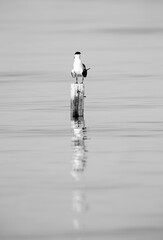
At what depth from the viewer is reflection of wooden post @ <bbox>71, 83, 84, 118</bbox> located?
27797 millimetres

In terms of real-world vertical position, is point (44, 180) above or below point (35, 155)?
below

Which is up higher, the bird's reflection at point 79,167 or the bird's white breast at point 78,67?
the bird's white breast at point 78,67

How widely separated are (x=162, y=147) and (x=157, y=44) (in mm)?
89989

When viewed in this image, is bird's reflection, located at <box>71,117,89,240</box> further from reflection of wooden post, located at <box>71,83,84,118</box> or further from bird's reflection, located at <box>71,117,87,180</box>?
reflection of wooden post, located at <box>71,83,84,118</box>

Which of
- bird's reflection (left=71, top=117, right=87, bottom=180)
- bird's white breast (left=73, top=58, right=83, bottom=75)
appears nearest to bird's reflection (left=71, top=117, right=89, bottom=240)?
bird's reflection (left=71, top=117, right=87, bottom=180)

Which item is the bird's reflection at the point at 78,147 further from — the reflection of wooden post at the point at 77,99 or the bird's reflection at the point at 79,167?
the reflection of wooden post at the point at 77,99

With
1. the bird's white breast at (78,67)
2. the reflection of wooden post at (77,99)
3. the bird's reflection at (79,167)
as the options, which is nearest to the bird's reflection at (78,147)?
the bird's reflection at (79,167)

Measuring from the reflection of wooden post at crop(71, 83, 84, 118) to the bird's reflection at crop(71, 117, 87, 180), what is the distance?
A: 0.65ft

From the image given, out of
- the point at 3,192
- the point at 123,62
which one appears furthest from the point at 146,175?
the point at 123,62

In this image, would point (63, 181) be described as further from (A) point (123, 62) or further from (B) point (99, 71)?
(A) point (123, 62)

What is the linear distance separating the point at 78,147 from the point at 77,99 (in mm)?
5457

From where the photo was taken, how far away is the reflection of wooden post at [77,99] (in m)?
27.8

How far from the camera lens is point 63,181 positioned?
17531 mm

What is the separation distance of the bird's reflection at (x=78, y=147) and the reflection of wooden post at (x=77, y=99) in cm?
20
